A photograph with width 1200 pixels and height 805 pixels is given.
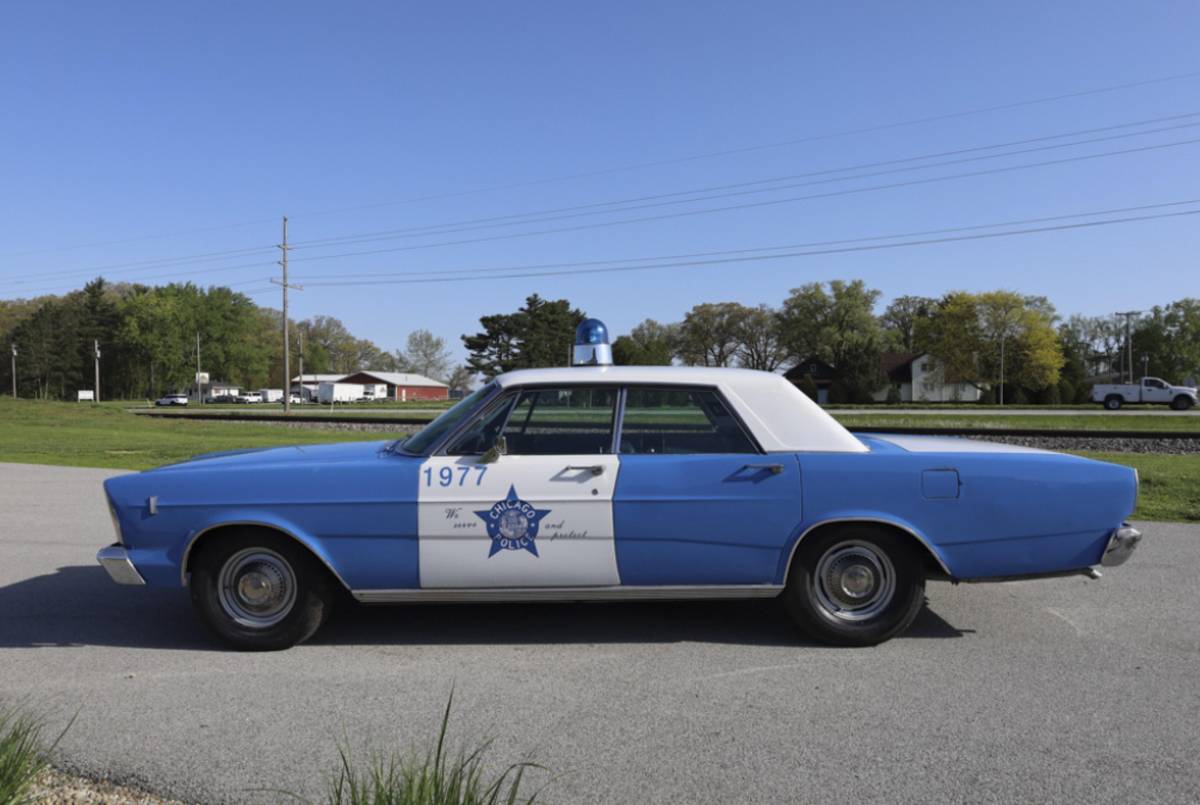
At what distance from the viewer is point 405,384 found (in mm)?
123625

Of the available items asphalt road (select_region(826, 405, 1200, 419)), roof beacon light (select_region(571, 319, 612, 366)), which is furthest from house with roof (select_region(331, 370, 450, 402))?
roof beacon light (select_region(571, 319, 612, 366))

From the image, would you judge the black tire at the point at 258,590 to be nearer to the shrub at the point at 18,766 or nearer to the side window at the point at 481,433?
the side window at the point at 481,433

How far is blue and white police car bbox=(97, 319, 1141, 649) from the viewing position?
443 cm

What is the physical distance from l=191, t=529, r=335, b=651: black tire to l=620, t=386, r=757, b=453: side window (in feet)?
5.86

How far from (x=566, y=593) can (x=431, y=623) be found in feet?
3.59

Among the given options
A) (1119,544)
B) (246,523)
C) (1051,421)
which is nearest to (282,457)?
(246,523)

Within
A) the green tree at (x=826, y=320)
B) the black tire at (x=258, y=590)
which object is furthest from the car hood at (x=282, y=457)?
the green tree at (x=826, y=320)

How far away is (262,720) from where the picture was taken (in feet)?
11.8

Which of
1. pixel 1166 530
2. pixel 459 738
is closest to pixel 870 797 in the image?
pixel 459 738

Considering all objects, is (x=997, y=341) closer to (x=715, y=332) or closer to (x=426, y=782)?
(x=715, y=332)

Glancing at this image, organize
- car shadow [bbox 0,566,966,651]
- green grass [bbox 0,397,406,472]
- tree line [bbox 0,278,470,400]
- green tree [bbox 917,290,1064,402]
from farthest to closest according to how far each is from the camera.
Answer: tree line [bbox 0,278,470,400]
green tree [bbox 917,290,1064,402]
green grass [bbox 0,397,406,472]
car shadow [bbox 0,566,966,651]

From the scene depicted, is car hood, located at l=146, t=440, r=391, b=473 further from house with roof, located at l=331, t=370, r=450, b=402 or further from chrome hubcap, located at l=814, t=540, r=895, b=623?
house with roof, located at l=331, t=370, r=450, b=402

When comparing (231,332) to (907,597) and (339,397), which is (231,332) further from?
(907,597)

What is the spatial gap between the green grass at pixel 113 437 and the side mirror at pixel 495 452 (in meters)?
8.09
